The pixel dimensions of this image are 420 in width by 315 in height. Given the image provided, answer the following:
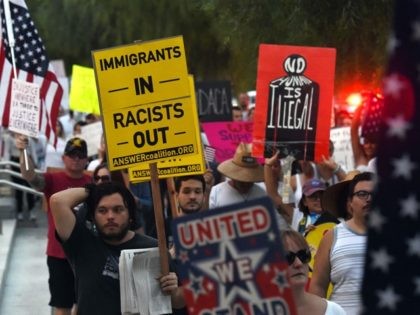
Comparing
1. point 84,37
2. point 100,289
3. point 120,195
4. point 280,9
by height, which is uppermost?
point 84,37

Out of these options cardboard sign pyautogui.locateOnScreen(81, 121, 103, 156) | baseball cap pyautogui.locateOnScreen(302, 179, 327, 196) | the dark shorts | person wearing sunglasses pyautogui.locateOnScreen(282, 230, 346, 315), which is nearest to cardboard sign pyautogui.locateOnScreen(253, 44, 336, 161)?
baseball cap pyautogui.locateOnScreen(302, 179, 327, 196)

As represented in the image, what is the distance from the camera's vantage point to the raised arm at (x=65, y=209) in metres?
6.71

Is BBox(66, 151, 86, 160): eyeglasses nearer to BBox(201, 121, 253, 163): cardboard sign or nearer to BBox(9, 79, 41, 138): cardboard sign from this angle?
BBox(9, 79, 41, 138): cardboard sign

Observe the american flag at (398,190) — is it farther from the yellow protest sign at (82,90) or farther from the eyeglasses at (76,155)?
the yellow protest sign at (82,90)

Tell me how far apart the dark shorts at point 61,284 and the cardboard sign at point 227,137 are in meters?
4.45

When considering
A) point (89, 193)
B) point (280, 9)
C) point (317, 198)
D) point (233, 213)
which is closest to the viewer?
point (233, 213)

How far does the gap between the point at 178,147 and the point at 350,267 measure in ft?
4.00

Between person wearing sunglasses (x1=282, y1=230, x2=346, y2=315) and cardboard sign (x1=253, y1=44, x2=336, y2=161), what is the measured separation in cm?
524

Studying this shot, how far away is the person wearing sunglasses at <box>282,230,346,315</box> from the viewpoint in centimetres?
511

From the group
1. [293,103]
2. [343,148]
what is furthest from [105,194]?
[343,148]

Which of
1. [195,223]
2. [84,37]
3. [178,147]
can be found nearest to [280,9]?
[178,147]

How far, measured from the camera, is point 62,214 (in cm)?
679

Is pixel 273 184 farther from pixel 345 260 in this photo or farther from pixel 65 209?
pixel 345 260

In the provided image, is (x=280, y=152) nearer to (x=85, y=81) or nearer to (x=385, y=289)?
(x=385, y=289)
